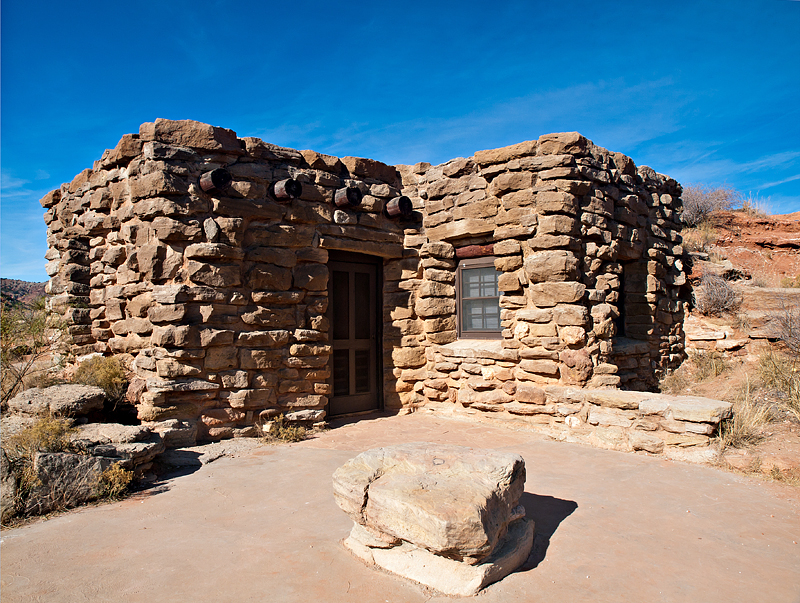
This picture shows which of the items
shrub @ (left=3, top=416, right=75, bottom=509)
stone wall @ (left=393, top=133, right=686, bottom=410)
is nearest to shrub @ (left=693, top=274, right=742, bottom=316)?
stone wall @ (left=393, top=133, right=686, bottom=410)

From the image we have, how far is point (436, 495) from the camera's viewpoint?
2.62 m

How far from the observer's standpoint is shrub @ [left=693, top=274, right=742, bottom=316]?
8.55 metres

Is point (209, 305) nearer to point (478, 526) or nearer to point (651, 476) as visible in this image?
point (478, 526)

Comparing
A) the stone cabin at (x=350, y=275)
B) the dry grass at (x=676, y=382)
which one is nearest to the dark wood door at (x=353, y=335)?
the stone cabin at (x=350, y=275)

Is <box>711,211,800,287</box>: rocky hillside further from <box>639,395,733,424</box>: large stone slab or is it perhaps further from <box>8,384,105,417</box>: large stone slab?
<box>8,384,105,417</box>: large stone slab

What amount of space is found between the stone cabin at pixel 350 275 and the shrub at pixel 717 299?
3.93 ft

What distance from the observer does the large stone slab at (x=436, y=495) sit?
2.43 metres

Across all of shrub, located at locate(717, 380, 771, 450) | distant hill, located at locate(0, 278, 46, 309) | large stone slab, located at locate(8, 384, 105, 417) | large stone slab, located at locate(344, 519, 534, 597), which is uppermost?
distant hill, located at locate(0, 278, 46, 309)

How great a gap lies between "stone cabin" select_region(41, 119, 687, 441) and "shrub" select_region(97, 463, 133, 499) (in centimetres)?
132

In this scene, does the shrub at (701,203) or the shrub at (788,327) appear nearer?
the shrub at (788,327)

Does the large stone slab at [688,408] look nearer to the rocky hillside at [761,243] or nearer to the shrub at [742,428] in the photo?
the shrub at [742,428]

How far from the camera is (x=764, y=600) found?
7.89 ft

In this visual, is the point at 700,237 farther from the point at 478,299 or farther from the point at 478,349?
the point at 478,349

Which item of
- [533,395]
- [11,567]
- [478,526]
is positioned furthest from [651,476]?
[11,567]
